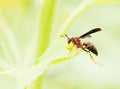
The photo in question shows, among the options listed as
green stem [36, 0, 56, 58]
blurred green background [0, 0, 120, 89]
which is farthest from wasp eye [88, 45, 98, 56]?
blurred green background [0, 0, 120, 89]

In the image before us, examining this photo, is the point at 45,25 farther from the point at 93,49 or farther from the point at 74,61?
the point at 74,61

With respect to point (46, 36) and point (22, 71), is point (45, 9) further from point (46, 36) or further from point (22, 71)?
point (22, 71)

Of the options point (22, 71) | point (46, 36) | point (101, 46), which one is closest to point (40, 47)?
point (46, 36)

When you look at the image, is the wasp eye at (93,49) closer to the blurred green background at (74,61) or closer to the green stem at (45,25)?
the green stem at (45,25)

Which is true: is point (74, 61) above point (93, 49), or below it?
above

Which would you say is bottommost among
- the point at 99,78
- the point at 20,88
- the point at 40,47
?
the point at 20,88

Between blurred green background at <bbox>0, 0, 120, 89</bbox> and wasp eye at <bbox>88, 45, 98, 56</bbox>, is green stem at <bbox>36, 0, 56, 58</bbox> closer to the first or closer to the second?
wasp eye at <bbox>88, 45, 98, 56</bbox>

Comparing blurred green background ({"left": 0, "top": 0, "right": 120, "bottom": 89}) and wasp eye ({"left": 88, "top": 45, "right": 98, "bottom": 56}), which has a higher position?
blurred green background ({"left": 0, "top": 0, "right": 120, "bottom": 89})

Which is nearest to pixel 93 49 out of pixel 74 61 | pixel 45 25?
pixel 45 25
